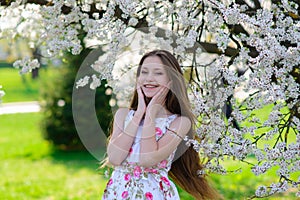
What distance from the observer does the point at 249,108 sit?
2.88 metres

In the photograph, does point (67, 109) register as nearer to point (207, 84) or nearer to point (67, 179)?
point (67, 179)

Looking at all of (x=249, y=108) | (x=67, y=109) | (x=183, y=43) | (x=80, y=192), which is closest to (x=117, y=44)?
(x=183, y=43)

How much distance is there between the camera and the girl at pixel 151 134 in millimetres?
2613

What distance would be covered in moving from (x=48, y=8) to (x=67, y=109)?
18.0 ft

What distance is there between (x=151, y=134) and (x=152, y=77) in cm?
30

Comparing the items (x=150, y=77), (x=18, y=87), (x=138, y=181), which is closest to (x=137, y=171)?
(x=138, y=181)

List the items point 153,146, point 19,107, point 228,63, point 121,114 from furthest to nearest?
1. point 19,107
2. point 228,63
3. point 121,114
4. point 153,146

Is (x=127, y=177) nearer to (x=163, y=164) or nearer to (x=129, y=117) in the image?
(x=163, y=164)

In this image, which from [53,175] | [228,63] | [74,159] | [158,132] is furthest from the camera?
[74,159]

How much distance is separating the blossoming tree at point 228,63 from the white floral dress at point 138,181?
227mm

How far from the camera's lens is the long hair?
9.21 ft

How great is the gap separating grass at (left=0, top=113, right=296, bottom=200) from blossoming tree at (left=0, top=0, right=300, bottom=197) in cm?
133

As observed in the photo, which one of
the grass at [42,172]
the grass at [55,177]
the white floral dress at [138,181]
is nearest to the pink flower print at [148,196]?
the white floral dress at [138,181]

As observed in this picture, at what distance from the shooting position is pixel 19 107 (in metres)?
16.6
